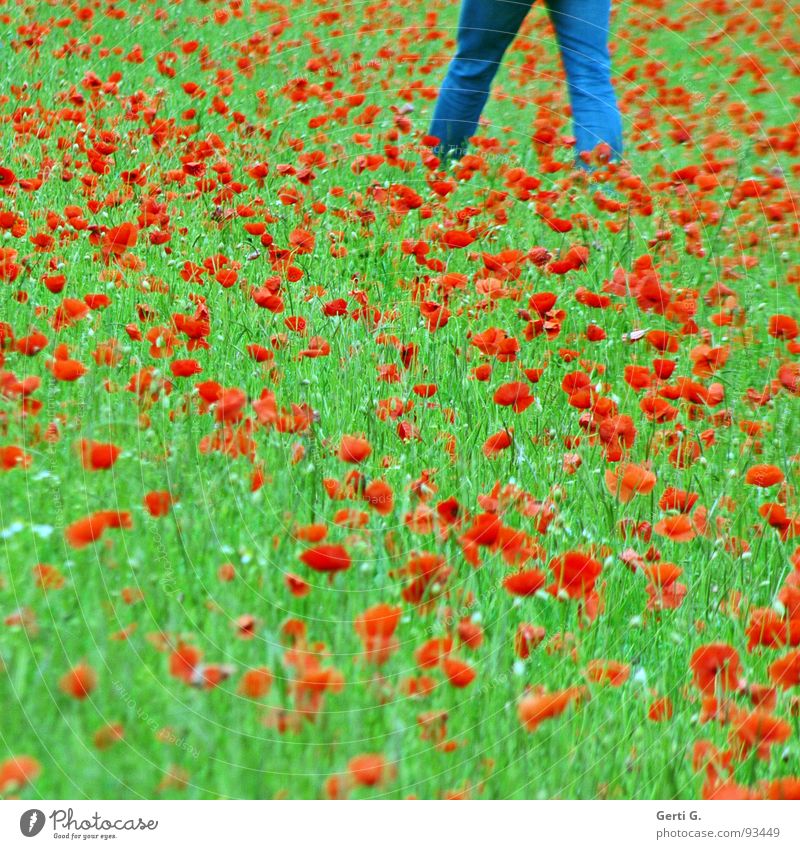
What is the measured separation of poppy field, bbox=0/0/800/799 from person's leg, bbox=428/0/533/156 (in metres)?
0.59

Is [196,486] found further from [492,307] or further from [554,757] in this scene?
[492,307]

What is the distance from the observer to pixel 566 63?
5102 millimetres

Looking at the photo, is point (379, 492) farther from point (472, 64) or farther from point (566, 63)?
point (566, 63)

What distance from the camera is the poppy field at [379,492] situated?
152 centimetres

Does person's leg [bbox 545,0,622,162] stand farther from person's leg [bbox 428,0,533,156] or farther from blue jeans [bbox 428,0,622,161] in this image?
person's leg [bbox 428,0,533,156]

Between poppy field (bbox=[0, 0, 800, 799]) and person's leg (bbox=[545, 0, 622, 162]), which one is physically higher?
person's leg (bbox=[545, 0, 622, 162])

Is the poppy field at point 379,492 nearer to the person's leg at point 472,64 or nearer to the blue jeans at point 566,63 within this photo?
the blue jeans at point 566,63

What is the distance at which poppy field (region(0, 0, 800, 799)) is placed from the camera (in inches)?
59.7

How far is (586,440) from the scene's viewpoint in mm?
2557

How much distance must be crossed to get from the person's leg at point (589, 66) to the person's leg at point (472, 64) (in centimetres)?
21

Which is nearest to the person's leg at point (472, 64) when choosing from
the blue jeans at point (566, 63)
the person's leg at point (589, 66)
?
the blue jeans at point (566, 63)

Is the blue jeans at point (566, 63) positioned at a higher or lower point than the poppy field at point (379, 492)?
higher

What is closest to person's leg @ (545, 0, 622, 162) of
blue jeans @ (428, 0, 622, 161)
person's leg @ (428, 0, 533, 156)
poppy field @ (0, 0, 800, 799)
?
blue jeans @ (428, 0, 622, 161)

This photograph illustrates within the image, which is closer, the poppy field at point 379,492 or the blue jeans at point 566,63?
the poppy field at point 379,492
